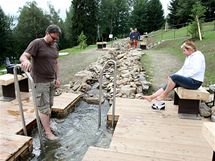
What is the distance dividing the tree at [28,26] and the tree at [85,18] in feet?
16.2

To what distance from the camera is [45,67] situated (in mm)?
3656

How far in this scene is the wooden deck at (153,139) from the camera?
3006 mm

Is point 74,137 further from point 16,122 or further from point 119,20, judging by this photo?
point 119,20

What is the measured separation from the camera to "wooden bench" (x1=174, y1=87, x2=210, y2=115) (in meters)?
3.96

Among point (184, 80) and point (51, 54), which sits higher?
point (51, 54)

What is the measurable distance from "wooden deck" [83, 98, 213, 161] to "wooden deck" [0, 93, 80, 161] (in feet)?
2.97

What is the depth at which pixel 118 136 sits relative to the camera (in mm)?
3539

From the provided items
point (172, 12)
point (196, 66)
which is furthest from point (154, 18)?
point (196, 66)

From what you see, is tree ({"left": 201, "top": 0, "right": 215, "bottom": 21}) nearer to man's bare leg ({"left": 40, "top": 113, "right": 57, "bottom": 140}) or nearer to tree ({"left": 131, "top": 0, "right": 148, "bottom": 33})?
tree ({"left": 131, "top": 0, "right": 148, "bottom": 33})

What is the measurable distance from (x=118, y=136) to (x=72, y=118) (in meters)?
1.59

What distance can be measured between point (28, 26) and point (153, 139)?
113 ft

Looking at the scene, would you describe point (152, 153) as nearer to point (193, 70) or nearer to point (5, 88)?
point (193, 70)

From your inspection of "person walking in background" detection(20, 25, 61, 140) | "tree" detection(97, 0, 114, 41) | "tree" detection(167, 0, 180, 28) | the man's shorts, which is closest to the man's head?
"person walking in background" detection(20, 25, 61, 140)

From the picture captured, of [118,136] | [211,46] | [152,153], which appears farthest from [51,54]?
[211,46]
